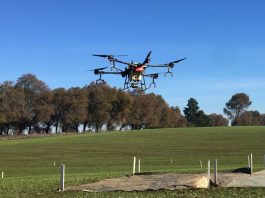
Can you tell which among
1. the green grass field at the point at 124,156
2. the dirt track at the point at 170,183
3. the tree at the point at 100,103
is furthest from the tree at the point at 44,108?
the dirt track at the point at 170,183

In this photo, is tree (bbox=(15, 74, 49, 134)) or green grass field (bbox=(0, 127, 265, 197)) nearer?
green grass field (bbox=(0, 127, 265, 197))

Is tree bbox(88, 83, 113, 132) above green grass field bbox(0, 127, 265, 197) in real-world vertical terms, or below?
above

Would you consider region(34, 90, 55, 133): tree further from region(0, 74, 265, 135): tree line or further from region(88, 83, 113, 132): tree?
region(88, 83, 113, 132): tree

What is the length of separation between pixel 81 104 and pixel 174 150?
7105 centimetres

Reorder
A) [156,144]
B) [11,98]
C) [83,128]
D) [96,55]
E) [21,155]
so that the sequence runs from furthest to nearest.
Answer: [83,128], [11,98], [156,144], [21,155], [96,55]

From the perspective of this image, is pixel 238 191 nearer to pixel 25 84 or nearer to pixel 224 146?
pixel 224 146

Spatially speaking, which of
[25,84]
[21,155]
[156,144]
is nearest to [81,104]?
[25,84]

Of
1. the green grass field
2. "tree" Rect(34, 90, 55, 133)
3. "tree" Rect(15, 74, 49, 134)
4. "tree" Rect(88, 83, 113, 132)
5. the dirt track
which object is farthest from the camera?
"tree" Rect(88, 83, 113, 132)

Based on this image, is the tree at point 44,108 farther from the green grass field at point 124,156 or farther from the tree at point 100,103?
the green grass field at point 124,156

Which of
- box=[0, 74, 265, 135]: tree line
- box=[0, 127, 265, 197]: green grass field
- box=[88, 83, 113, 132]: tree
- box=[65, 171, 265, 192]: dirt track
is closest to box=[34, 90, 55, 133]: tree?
box=[0, 74, 265, 135]: tree line

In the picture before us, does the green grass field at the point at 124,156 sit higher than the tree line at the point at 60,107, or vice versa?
the tree line at the point at 60,107

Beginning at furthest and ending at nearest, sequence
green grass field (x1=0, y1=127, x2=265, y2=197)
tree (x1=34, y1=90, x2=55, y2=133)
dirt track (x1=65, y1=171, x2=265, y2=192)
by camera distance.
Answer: tree (x1=34, y1=90, x2=55, y2=133) < green grass field (x1=0, y1=127, x2=265, y2=197) < dirt track (x1=65, y1=171, x2=265, y2=192)

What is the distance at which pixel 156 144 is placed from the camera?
85.9 meters

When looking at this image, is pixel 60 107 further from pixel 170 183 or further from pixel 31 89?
pixel 170 183
